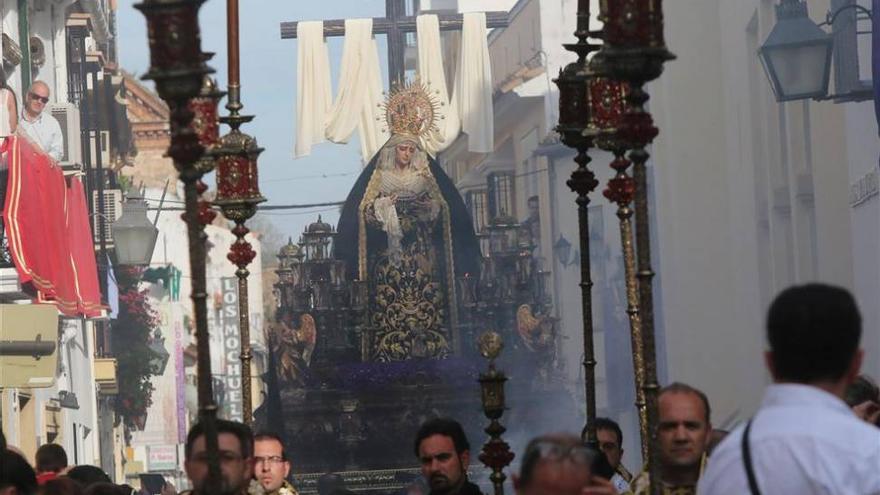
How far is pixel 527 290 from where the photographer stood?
105 feet

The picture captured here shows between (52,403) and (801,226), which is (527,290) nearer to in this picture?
(52,403)

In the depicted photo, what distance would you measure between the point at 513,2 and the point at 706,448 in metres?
39.7

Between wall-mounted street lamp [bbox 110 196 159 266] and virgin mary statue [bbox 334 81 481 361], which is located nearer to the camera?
wall-mounted street lamp [bbox 110 196 159 266]

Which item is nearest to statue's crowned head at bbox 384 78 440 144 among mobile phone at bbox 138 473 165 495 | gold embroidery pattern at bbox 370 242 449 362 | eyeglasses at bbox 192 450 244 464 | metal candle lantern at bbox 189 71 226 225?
gold embroidery pattern at bbox 370 242 449 362

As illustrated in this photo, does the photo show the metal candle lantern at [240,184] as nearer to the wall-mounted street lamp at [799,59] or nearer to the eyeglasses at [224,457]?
the eyeglasses at [224,457]

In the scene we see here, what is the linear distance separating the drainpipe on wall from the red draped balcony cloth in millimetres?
1213

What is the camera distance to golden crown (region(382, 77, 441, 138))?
35.8 metres

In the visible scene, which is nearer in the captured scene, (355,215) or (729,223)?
(729,223)

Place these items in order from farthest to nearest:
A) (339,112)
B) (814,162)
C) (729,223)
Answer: (339,112) < (729,223) < (814,162)

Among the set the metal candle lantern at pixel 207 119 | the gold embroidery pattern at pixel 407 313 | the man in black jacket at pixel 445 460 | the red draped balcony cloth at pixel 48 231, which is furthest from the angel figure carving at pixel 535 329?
the man in black jacket at pixel 445 460

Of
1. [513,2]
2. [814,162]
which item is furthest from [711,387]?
[513,2]

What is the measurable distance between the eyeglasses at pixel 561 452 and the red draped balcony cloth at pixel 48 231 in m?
16.2

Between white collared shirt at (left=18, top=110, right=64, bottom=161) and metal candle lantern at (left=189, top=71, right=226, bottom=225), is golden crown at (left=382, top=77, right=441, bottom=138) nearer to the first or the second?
white collared shirt at (left=18, top=110, right=64, bottom=161)

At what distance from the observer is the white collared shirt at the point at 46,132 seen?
2378 cm
